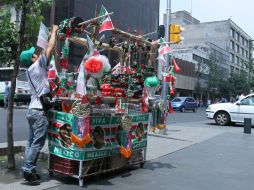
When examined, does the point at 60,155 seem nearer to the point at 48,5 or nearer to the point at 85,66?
the point at 85,66

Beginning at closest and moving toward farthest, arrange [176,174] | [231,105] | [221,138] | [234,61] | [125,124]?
[125,124], [176,174], [221,138], [231,105], [234,61]

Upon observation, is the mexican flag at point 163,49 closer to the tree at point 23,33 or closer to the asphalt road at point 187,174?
the asphalt road at point 187,174

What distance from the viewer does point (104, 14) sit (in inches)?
245

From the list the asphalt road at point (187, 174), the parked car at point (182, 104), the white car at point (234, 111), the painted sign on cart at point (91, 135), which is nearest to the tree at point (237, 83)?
the parked car at point (182, 104)

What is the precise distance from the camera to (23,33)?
623 cm

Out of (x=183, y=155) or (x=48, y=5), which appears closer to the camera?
(x=48, y=5)

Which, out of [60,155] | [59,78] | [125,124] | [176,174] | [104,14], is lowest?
[176,174]

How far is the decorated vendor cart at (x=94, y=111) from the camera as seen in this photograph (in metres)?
5.48

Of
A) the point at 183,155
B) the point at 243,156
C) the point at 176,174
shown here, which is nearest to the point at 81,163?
the point at 176,174

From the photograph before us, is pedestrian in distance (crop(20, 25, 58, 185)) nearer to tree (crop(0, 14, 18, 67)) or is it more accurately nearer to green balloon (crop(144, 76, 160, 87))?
tree (crop(0, 14, 18, 67))

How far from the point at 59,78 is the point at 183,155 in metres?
4.06

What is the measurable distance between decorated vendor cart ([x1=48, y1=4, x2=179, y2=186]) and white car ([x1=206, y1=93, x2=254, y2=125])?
1150 centimetres

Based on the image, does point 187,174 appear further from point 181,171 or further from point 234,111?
point 234,111

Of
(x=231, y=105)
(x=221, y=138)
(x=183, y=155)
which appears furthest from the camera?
(x=231, y=105)
